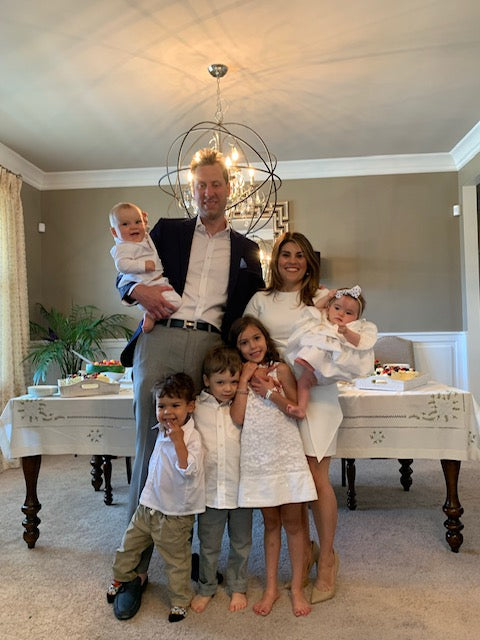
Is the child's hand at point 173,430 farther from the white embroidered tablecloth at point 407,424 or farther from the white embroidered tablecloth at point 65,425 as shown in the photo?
the white embroidered tablecloth at point 407,424

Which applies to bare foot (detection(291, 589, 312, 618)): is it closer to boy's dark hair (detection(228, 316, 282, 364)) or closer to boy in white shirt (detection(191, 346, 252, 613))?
boy in white shirt (detection(191, 346, 252, 613))

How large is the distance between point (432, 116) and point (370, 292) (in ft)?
5.30

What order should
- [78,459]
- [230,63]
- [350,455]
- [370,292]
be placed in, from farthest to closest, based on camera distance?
[370,292] → [78,459] → [230,63] → [350,455]

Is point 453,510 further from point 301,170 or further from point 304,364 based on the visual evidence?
point 301,170

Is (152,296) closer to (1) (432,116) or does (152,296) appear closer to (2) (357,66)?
(2) (357,66)

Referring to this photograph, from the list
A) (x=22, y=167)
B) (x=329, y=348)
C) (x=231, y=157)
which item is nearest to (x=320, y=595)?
(x=329, y=348)

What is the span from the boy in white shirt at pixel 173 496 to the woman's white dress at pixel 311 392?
0.37 m

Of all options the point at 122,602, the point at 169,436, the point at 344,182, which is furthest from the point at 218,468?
the point at 344,182

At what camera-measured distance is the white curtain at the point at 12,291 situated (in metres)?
3.94

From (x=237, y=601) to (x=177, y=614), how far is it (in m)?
0.21

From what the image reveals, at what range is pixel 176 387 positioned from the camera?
1.71 meters

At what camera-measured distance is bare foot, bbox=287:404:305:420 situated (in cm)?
171

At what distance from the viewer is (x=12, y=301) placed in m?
4.07

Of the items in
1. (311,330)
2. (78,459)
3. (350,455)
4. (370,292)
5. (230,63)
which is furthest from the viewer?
(370,292)
